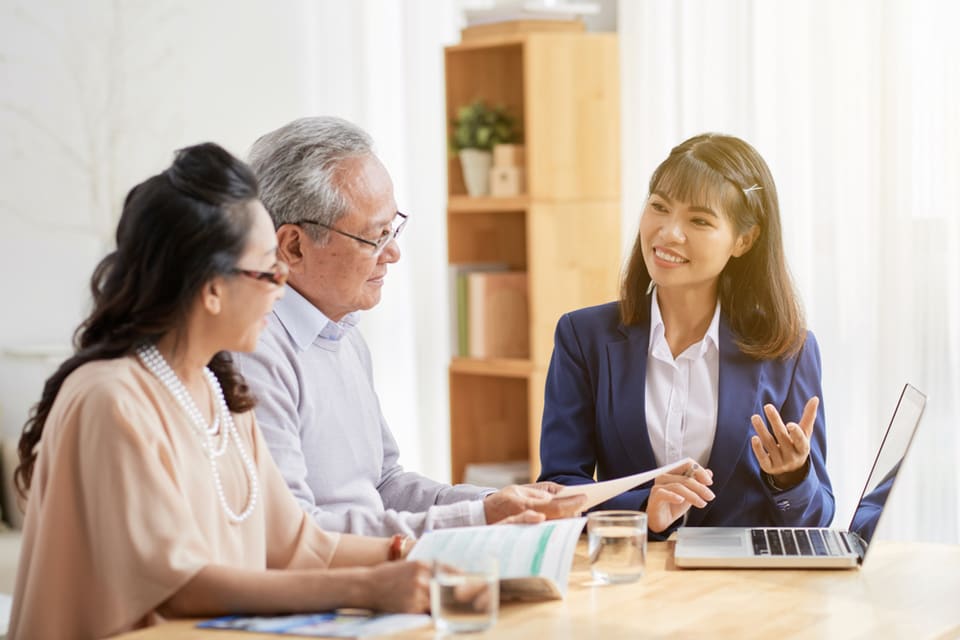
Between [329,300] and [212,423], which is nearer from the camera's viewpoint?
[212,423]

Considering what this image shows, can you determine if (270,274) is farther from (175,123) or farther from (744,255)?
(175,123)

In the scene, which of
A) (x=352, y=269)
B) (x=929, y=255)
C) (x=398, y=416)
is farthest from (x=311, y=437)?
(x=398, y=416)

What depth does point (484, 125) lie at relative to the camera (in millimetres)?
4109

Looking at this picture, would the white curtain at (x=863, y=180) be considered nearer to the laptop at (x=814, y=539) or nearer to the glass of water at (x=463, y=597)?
the laptop at (x=814, y=539)

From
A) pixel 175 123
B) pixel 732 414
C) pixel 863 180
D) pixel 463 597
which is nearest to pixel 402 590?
pixel 463 597

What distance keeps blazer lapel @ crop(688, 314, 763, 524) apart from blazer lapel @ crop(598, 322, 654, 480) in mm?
130

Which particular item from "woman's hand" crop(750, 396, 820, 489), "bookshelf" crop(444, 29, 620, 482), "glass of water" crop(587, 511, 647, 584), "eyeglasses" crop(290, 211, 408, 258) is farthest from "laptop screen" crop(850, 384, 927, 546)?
"bookshelf" crop(444, 29, 620, 482)

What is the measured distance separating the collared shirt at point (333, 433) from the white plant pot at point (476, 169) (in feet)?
5.94

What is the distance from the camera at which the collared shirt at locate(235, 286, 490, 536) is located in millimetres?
2020

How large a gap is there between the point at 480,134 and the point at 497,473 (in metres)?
1.10

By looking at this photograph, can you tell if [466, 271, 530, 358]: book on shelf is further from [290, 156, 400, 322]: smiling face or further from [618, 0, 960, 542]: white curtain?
[290, 156, 400, 322]: smiling face

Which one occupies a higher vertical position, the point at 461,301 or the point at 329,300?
the point at 329,300

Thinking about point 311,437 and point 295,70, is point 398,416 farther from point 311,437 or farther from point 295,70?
point 311,437

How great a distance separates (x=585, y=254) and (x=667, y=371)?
63.9 inches
